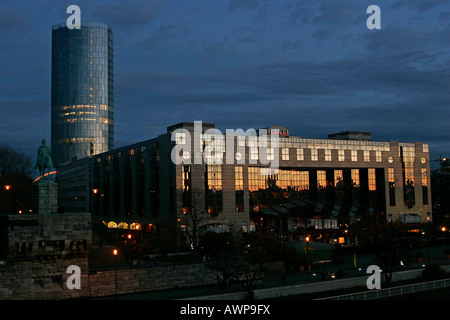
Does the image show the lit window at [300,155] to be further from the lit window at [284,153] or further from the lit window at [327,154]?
Result: the lit window at [327,154]

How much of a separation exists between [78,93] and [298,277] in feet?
508

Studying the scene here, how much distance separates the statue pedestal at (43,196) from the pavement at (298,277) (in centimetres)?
1017

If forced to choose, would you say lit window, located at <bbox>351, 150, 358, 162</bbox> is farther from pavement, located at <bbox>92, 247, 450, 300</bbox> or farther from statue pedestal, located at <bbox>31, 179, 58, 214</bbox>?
statue pedestal, located at <bbox>31, 179, 58, 214</bbox>

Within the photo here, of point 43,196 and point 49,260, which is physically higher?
point 43,196

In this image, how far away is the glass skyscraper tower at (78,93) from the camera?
191750 millimetres

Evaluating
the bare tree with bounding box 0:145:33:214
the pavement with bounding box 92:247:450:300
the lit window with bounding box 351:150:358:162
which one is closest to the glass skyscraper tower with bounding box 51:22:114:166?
the bare tree with bounding box 0:145:33:214

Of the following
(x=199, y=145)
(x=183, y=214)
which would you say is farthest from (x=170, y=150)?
(x=183, y=214)

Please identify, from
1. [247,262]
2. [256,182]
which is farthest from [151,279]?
[256,182]

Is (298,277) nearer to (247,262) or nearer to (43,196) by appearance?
(247,262)

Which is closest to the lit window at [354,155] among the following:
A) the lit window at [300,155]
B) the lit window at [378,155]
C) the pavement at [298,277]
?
the lit window at [378,155]

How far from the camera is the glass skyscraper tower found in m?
192

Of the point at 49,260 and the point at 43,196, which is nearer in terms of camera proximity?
the point at 49,260

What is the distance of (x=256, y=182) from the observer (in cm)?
10288

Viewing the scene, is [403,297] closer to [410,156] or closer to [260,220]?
[260,220]
